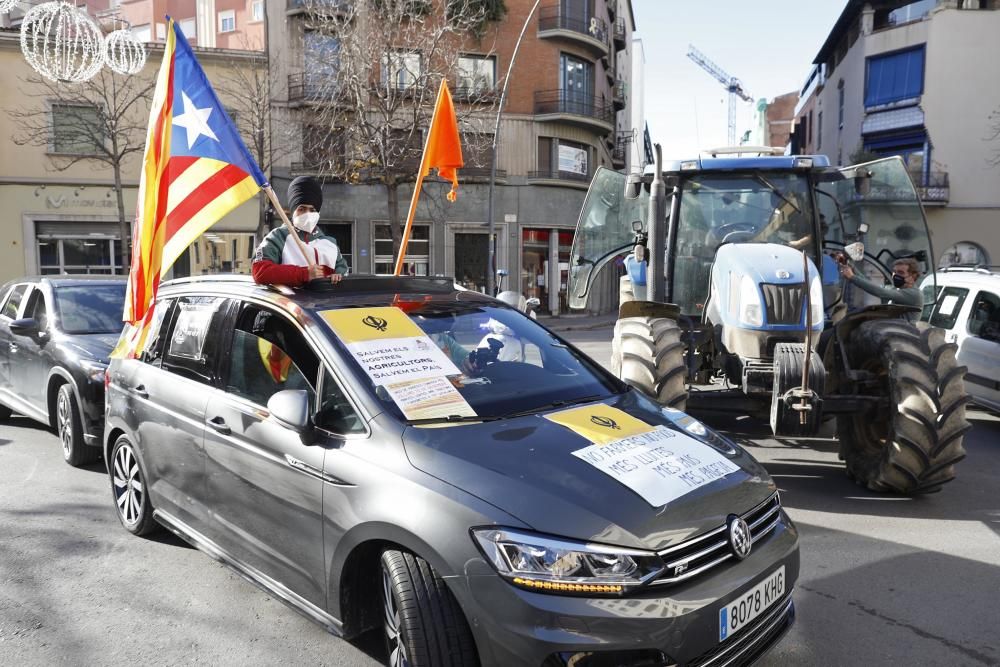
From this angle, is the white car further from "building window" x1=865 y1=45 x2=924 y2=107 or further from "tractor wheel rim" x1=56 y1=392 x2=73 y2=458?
"building window" x1=865 y1=45 x2=924 y2=107

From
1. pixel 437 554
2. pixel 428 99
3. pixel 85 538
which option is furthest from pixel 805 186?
pixel 428 99

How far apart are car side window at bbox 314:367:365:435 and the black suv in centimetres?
403

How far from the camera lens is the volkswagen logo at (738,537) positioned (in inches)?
107

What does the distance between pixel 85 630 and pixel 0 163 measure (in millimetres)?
27619

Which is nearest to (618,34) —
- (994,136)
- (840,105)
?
(840,105)

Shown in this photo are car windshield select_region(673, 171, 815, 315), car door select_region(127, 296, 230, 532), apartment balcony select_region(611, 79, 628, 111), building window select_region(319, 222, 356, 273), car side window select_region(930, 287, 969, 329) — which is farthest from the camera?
apartment balcony select_region(611, 79, 628, 111)

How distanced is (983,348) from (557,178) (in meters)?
24.0

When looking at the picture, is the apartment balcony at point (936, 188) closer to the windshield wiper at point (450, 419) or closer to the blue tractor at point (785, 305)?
the blue tractor at point (785, 305)

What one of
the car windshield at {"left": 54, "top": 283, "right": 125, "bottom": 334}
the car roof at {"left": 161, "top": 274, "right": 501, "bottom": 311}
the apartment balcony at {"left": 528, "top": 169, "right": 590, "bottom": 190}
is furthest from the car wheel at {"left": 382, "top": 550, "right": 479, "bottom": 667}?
the apartment balcony at {"left": 528, "top": 169, "right": 590, "bottom": 190}

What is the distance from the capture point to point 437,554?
2.52 metres

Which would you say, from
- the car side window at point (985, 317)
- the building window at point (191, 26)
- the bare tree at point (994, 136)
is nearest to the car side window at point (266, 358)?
the car side window at point (985, 317)

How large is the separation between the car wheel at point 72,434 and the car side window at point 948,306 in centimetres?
926

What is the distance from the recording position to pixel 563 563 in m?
2.41

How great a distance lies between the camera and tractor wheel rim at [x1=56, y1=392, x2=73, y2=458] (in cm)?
655
